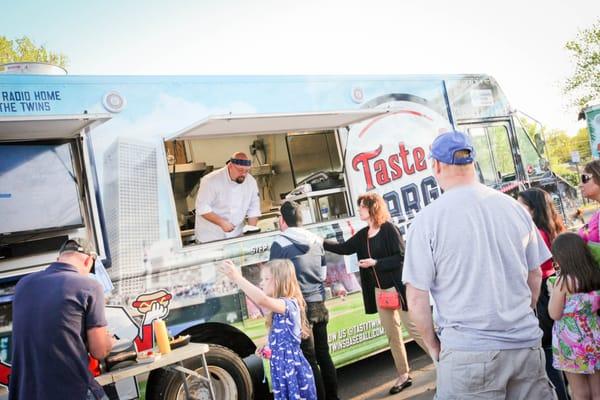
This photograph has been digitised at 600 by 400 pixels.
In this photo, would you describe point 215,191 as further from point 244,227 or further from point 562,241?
point 562,241

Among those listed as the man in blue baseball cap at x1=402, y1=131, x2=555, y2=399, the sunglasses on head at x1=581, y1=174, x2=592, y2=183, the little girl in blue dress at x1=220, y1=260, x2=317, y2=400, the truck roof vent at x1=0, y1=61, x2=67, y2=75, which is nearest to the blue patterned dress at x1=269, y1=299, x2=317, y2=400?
the little girl in blue dress at x1=220, y1=260, x2=317, y2=400

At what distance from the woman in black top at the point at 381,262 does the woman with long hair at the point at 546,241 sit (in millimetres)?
1257

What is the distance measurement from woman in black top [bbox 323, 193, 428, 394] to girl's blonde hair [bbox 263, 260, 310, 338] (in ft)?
3.00

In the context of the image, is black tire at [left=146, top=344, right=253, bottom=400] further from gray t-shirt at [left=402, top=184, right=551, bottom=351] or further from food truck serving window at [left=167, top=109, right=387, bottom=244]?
gray t-shirt at [left=402, top=184, right=551, bottom=351]

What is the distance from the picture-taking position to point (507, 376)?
93.4 inches

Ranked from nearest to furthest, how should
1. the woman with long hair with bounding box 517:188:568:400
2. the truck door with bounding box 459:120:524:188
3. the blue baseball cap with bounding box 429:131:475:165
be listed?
the blue baseball cap with bounding box 429:131:475:165 → the woman with long hair with bounding box 517:188:568:400 → the truck door with bounding box 459:120:524:188

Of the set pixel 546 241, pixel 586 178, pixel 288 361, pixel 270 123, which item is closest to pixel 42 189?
pixel 270 123

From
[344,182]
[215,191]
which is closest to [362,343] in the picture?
[344,182]

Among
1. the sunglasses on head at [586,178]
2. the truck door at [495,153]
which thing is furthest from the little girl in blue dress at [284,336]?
the truck door at [495,153]

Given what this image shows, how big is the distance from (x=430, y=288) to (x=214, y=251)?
7.87 feet

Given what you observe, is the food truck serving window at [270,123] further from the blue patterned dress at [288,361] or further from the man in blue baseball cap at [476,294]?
the man in blue baseball cap at [476,294]

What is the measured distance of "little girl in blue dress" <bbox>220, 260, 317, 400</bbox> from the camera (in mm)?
3953

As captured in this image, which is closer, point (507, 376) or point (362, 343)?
point (507, 376)

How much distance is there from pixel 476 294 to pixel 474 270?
4.1 inches
